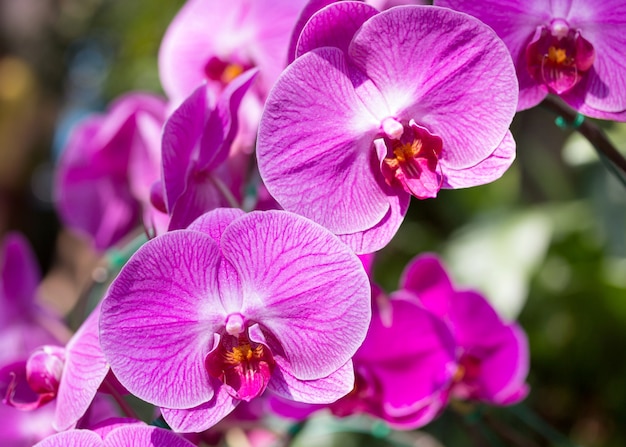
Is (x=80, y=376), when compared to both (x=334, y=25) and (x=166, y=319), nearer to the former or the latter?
(x=166, y=319)

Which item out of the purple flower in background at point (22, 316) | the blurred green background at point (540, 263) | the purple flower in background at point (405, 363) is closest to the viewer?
the purple flower in background at point (405, 363)

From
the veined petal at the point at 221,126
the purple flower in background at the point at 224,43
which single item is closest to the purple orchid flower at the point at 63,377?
the veined petal at the point at 221,126

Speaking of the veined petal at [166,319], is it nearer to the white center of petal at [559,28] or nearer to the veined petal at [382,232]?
the veined petal at [382,232]

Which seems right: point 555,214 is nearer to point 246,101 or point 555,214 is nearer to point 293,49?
point 246,101

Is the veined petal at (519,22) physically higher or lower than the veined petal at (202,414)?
higher

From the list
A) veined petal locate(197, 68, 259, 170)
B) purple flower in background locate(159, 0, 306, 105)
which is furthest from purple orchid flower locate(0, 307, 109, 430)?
purple flower in background locate(159, 0, 306, 105)

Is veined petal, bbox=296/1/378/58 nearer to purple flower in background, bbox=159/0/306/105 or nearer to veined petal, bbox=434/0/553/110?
veined petal, bbox=434/0/553/110
